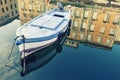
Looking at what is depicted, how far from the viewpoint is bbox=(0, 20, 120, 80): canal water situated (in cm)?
2080

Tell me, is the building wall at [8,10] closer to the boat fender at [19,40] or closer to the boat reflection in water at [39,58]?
the boat reflection in water at [39,58]

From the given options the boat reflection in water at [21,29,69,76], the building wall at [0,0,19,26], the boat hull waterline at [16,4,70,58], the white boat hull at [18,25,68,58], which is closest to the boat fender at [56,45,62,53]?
the boat reflection in water at [21,29,69,76]

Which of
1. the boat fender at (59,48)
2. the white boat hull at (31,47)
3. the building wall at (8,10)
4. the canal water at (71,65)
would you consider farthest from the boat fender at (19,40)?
the building wall at (8,10)

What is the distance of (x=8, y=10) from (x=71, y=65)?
32.5 meters

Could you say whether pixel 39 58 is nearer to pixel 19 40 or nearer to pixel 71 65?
pixel 19 40

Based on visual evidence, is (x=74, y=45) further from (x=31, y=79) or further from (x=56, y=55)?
(x=31, y=79)

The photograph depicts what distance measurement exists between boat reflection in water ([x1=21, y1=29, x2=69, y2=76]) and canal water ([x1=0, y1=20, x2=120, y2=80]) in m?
0.34

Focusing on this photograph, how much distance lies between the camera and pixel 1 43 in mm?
27906

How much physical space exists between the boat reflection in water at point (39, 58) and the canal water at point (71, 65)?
34 cm

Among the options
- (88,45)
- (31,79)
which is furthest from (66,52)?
(31,79)

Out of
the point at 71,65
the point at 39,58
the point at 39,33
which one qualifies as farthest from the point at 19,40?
the point at 71,65

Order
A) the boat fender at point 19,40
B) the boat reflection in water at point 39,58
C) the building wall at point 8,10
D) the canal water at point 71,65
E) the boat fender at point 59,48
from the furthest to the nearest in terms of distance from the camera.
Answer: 1. the building wall at point 8,10
2. the boat fender at point 59,48
3. the boat reflection in water at point 39,58
4. the boat fender at point 19,40
5. the canal water at point 71,65

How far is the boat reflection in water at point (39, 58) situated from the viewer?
2221 centimetres

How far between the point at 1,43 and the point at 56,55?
1047 centimetres
